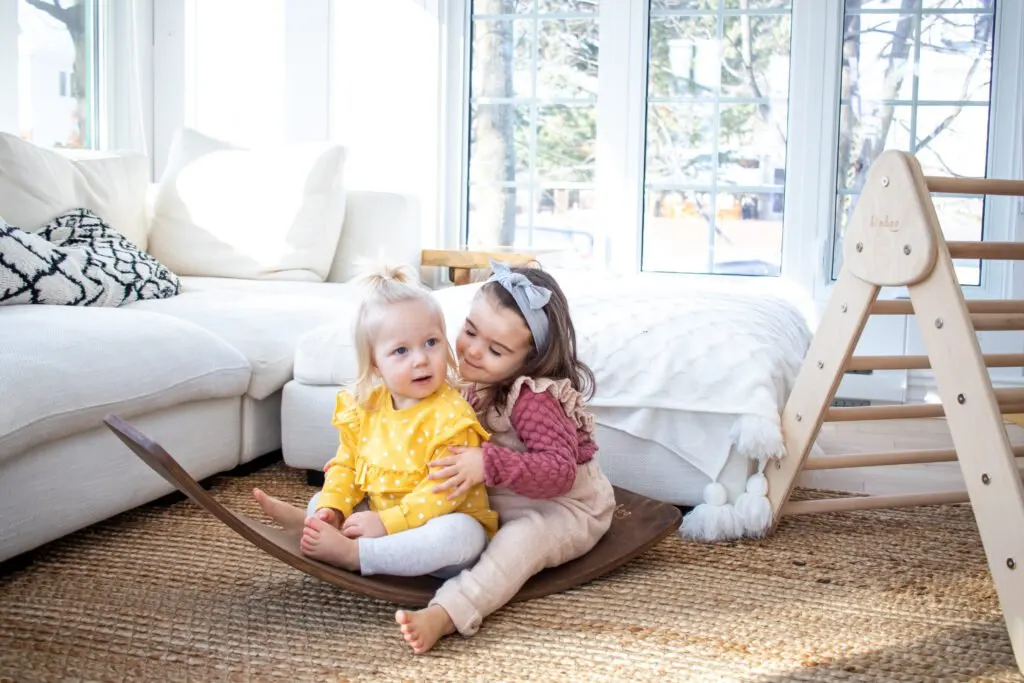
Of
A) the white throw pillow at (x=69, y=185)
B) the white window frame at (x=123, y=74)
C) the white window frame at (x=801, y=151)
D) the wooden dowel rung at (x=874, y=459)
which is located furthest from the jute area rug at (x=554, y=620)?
the white window frame at (x=123, y=74)

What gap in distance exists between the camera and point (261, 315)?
249 cm

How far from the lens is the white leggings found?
1513mm

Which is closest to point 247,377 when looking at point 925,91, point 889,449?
point 889,449

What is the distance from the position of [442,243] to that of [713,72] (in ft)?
4.17

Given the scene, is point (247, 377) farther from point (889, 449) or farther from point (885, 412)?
point (889, 449)

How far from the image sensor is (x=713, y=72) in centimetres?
409

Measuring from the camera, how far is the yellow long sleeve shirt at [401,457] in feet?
5.06

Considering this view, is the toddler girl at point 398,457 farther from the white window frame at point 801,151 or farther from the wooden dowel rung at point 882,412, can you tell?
the white window frame at point 801,151

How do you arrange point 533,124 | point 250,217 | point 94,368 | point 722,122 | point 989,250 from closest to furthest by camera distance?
point 989,250 < point 94,368 < point 250,217 < point 722,122 < point 533,124

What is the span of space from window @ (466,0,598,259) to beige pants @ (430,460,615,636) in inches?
101

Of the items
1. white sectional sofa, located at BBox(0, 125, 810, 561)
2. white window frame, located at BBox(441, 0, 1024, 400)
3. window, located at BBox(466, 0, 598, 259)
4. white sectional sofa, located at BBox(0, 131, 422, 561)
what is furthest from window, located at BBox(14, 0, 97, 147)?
window, located at BBox(466, 0, 598, 259)

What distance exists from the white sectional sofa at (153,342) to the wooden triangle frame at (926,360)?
1133 millimetres

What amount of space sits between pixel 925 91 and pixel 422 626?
3254mm

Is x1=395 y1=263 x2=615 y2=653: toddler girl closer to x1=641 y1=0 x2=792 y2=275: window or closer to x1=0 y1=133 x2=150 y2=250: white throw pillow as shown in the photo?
x1=0 y1=133 x2=150 y2=250: white throw pillow
